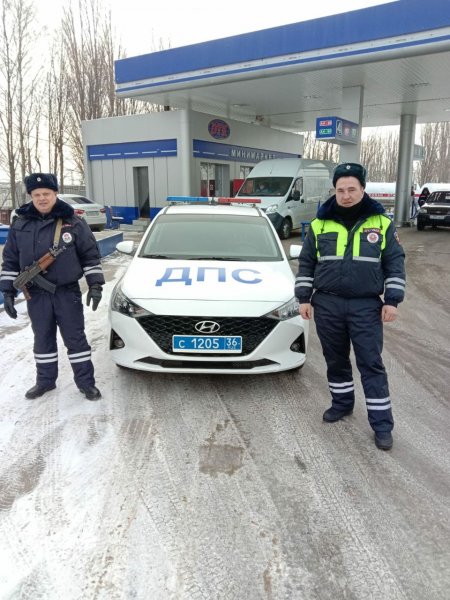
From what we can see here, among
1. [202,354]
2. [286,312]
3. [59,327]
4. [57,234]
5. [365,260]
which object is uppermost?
[57,234]

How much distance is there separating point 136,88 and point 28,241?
1354 centimetres

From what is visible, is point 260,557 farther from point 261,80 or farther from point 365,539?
point 261,80

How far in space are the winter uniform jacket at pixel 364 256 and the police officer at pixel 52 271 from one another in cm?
186

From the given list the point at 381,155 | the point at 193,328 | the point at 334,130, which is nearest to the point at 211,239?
the point at 193,328

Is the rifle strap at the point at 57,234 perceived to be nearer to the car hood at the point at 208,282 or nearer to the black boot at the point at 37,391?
the car hood at the point at 208,282

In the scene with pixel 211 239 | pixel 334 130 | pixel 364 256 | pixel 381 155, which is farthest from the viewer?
pixel 381 155


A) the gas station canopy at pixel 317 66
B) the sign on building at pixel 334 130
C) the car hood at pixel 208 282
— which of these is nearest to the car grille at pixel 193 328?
the car hood at pixel 208 282

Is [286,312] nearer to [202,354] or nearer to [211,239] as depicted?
[202,354]

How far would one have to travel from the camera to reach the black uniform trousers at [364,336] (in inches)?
127

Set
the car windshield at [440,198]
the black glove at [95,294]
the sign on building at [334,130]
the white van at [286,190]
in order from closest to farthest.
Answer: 1. the black glove at [95,294]
2. the sign on building at [334,130]
3. the white van at [286,190]
4. the car windshield at [440,198]

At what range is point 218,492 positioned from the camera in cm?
274

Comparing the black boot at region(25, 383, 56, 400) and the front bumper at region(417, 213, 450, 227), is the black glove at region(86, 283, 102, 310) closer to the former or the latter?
the black boot at region(25, 383, 56, 400)

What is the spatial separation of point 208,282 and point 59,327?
4.15ft

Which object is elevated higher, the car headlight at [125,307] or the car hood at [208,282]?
the car hood at [208,282]
